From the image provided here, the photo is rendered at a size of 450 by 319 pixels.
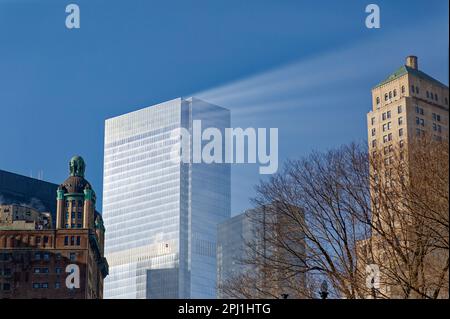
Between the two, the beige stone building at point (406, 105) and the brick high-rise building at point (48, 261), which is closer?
the beige stone building at point (406, 105)

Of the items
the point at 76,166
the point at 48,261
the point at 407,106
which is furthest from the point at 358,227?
the point at 76,166

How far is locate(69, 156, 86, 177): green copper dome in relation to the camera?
156 metres

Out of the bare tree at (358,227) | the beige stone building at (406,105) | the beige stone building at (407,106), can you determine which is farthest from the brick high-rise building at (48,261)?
the bare tree at (358,227)

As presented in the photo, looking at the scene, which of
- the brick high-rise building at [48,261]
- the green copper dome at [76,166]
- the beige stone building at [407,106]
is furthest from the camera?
the green copper dome at [76,166]

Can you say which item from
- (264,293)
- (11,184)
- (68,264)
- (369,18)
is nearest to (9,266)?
(68,264)

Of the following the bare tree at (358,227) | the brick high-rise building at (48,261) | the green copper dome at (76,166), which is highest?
the green copper dome at (76,166)

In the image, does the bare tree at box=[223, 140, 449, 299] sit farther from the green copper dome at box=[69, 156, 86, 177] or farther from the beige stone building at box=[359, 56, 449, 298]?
the green copper dome at box=[69, 156, 86, 177]

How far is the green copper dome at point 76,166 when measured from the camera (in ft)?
513

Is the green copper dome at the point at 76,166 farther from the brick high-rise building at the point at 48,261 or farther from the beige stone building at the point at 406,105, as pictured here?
the beige stone building at the point at 406,105
